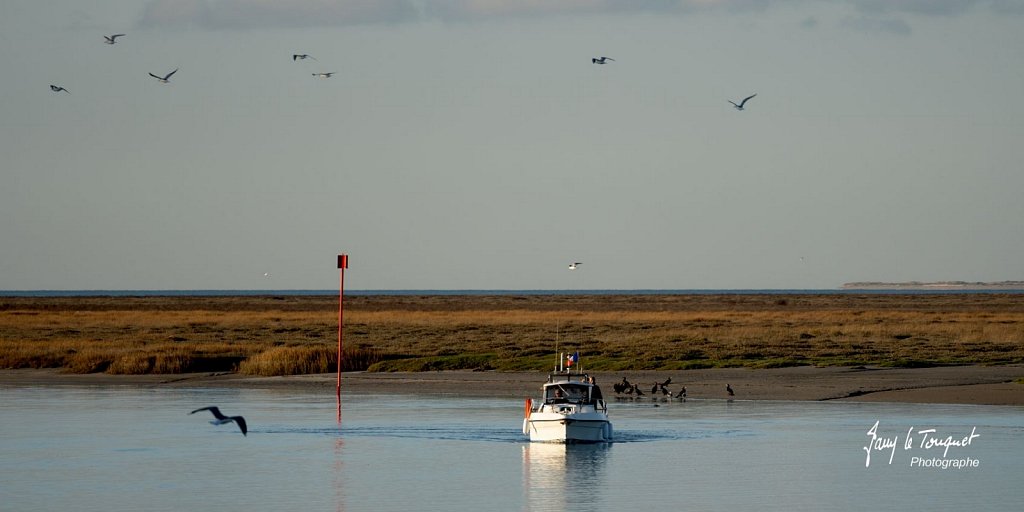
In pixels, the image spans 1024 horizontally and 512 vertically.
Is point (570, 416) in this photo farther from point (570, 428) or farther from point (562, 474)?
point (562, 474)

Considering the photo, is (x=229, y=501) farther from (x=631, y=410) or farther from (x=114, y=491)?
(x=631, y=410)

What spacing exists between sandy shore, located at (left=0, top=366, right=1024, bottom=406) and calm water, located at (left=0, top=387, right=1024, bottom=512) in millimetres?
2842

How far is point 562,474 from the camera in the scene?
86.2ft

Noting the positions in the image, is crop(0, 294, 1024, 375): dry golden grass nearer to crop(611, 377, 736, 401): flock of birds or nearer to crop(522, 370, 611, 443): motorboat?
crop(611, 377, 736, 401): flock of birds

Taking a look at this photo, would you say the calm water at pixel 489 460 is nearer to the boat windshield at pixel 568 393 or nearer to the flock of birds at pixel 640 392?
the boat windshield at pixel 568 393

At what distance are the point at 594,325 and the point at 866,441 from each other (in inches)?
2409

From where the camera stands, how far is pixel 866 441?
30156 millimetres

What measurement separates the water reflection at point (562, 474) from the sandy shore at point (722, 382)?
1352 cm

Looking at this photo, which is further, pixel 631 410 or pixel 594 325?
pixel 594 325

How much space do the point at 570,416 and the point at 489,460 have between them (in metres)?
3.17

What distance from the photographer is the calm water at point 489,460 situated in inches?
904

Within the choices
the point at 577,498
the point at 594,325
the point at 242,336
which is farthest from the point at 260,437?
the point at 594,325

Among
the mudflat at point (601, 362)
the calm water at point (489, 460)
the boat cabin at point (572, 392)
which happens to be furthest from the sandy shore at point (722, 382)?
the boat cabin at point (572, 392)

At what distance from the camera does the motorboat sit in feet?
101
